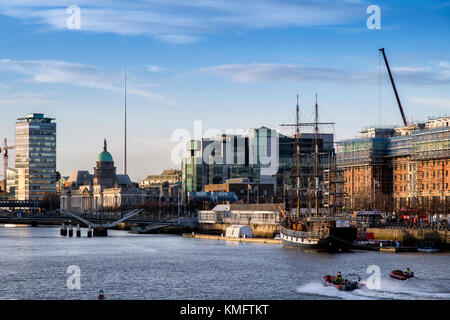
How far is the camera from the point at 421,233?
331ft

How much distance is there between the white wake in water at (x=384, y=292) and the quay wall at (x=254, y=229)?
70.2 meters

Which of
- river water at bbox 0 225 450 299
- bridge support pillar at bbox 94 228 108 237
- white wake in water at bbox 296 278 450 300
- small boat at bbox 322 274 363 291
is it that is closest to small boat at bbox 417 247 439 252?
river water at bbox 0 225 450 299

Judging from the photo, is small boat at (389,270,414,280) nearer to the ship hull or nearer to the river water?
the river water

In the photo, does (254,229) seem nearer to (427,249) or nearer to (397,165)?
(397,165)

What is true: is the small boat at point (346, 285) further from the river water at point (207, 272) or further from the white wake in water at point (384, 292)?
the river water at point (207, 272)

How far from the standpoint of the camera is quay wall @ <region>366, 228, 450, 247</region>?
9762 centimetres

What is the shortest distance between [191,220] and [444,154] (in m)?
47.8

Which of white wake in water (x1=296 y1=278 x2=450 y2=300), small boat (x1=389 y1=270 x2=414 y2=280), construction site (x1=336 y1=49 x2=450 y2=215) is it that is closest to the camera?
white wake in water (x1=296 y1=278 x2=450 y2=300)

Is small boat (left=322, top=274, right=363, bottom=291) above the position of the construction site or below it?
below

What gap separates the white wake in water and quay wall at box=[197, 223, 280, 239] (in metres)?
70.2

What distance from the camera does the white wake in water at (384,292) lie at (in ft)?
188

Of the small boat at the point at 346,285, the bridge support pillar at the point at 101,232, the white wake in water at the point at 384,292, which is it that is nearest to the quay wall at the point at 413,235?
the white wake in water at the point at 384,292

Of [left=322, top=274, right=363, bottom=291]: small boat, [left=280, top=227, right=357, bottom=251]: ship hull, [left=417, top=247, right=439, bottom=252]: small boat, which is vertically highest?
[left=280, top=227, right=357, bottom=251]: ship hull

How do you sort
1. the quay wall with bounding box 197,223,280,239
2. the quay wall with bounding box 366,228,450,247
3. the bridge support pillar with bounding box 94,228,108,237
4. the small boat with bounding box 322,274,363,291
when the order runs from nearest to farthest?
the small boat with bounding box 322,274,363,291 < the quay wall with bounding box 366,228,450,247 < the quay wall with bounding box 197,223,280,239 < the bridge support pillar with bounding box 94,228,108,237
